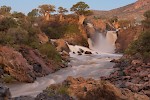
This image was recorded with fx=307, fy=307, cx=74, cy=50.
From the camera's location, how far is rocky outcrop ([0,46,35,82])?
25375 millimetres

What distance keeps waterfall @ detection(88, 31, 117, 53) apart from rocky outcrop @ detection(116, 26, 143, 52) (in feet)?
3.81

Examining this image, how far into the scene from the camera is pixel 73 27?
2544 inches

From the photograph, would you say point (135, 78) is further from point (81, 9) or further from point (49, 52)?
point (81, 9)

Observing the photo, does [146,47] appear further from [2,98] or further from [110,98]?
[2,98]

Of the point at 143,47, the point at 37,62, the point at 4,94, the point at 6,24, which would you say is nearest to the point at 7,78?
the point at 37,62

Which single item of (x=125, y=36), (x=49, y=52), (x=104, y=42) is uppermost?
(x=49, y=52)

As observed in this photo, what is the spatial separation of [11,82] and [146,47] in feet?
46.4

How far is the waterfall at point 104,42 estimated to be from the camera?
63338mm

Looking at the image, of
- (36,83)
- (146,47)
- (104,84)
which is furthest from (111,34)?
(104,84)

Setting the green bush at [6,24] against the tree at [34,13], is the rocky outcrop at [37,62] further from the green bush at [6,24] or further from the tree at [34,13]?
the tree at [34,13]

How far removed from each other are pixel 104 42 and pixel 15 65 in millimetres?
40284

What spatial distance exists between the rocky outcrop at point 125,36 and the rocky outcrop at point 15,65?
36930 millimetres

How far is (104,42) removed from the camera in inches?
2554

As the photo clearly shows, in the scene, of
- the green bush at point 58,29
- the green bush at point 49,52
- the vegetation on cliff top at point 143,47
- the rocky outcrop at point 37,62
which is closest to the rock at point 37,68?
the rocky outcrop at point 37,62
